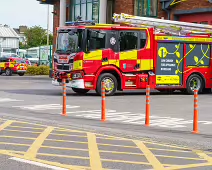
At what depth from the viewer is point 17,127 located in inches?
477

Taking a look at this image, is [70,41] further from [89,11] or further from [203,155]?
[89,11]

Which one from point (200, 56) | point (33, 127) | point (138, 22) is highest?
point (138, 22)

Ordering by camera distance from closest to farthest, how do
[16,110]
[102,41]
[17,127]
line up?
[17,127] < [16,110] < [102,41]

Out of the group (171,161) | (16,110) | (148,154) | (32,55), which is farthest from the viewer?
(32,55)

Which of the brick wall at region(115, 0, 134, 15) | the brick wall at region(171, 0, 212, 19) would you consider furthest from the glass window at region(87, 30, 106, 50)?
the brick wall at region(115, 0, 134, 15)

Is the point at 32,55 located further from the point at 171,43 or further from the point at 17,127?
the point at 17,127

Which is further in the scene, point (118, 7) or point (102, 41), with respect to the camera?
point (118, 7)

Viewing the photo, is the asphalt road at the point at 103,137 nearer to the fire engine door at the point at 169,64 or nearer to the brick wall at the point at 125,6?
the fire engine door at the point at 169,64

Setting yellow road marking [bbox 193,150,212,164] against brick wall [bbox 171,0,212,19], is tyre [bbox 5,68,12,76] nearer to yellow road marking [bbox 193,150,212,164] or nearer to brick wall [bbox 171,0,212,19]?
brick wall [bbox 171,0,212,19]

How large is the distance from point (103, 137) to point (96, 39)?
1105 cm

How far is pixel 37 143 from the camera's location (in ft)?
31.7

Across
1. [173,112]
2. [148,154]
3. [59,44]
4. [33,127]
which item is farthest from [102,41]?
[148,154]

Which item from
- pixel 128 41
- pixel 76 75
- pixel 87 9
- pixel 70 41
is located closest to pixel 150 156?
pixel 76 75

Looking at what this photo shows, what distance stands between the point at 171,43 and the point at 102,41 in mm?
3237
